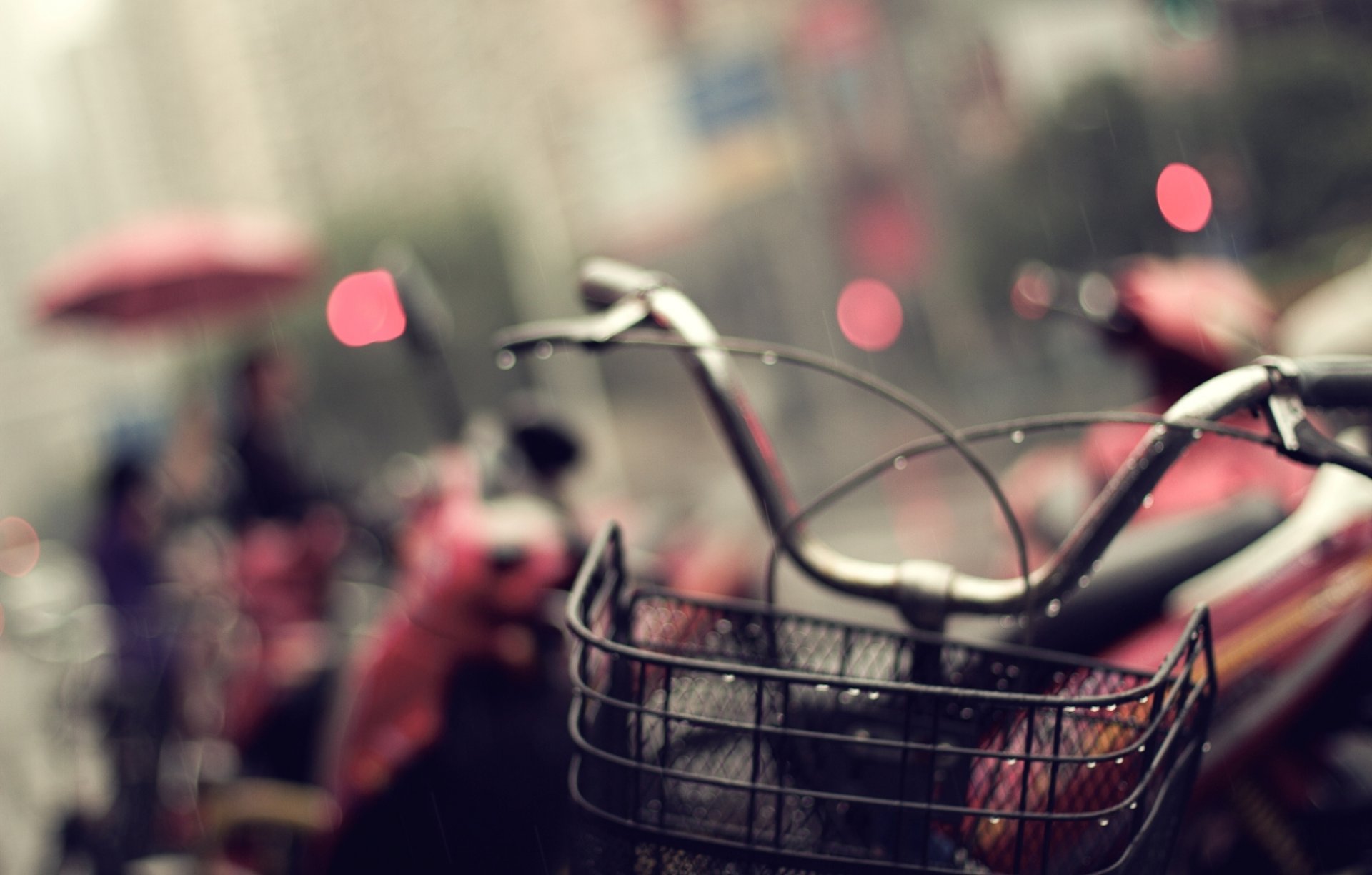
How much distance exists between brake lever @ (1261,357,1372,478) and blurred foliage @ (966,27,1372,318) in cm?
1062

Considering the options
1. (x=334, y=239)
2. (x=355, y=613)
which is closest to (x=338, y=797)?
(x=355, y=613)

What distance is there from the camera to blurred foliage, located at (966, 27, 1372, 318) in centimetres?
1345

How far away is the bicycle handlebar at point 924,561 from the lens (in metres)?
1.04

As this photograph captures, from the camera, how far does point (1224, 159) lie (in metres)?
14.5

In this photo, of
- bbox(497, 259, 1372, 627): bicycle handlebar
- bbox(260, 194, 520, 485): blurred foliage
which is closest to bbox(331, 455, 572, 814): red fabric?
bbox(497, 259, 1372, 627): bicycle handlebar

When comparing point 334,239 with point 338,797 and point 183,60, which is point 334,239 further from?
point 338,797

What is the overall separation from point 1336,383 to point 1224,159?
610 inches

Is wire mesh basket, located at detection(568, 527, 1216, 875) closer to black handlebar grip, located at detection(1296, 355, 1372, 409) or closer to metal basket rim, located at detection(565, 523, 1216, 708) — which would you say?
metal basket rim, located at detection(565, 523, 1216, 708)

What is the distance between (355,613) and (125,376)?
51.8m

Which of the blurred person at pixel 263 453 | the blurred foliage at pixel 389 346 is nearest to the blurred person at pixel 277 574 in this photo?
the blurred person at pixel 263 453

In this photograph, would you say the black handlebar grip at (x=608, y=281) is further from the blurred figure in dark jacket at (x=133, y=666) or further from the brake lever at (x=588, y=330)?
the blurred figure in dark jacket at (x=133, y=666)

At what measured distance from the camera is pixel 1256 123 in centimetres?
1428

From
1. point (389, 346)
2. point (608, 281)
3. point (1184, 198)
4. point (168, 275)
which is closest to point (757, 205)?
point (389, 346)

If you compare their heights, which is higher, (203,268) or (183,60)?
(183,60)
